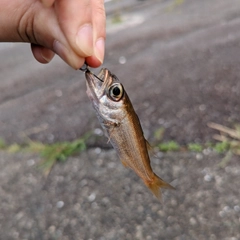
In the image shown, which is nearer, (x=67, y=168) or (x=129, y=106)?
(x=129, y=106)

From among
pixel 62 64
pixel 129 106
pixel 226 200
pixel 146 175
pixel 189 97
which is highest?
pixel 129 106

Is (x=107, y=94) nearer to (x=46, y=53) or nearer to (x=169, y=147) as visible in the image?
(x=46, y=53)

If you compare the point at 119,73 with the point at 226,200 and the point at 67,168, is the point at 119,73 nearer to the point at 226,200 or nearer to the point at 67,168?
the point at 67,168

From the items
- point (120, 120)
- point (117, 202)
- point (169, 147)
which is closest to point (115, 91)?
point (120, 120)

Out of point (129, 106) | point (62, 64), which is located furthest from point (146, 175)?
point (62, 64)

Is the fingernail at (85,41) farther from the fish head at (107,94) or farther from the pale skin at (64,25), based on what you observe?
the fish head at (107,94)

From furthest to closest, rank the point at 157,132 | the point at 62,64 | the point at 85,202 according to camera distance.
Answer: the point at 62,64, the point at 157,132, the point at 85,202

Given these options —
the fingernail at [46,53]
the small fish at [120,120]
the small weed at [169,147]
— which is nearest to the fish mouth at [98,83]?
the small fish at [120,120]

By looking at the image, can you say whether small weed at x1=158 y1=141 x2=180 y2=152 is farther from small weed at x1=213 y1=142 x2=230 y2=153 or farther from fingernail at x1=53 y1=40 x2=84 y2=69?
fingernail at x1=53 y1=40 x2=84 y2=69

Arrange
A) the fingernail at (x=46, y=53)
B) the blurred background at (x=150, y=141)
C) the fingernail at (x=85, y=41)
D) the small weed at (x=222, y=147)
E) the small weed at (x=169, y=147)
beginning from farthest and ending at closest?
1. the small weed at (x=169, y=147)
2. the small weed at (x=222, y=147)
3. the blurred background at (x=150, y=141)
4. the fingernail at (x=46, y=53)
5. the fingernail at (x=85, y=41)

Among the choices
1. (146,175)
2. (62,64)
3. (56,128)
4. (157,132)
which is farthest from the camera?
(62,64)
